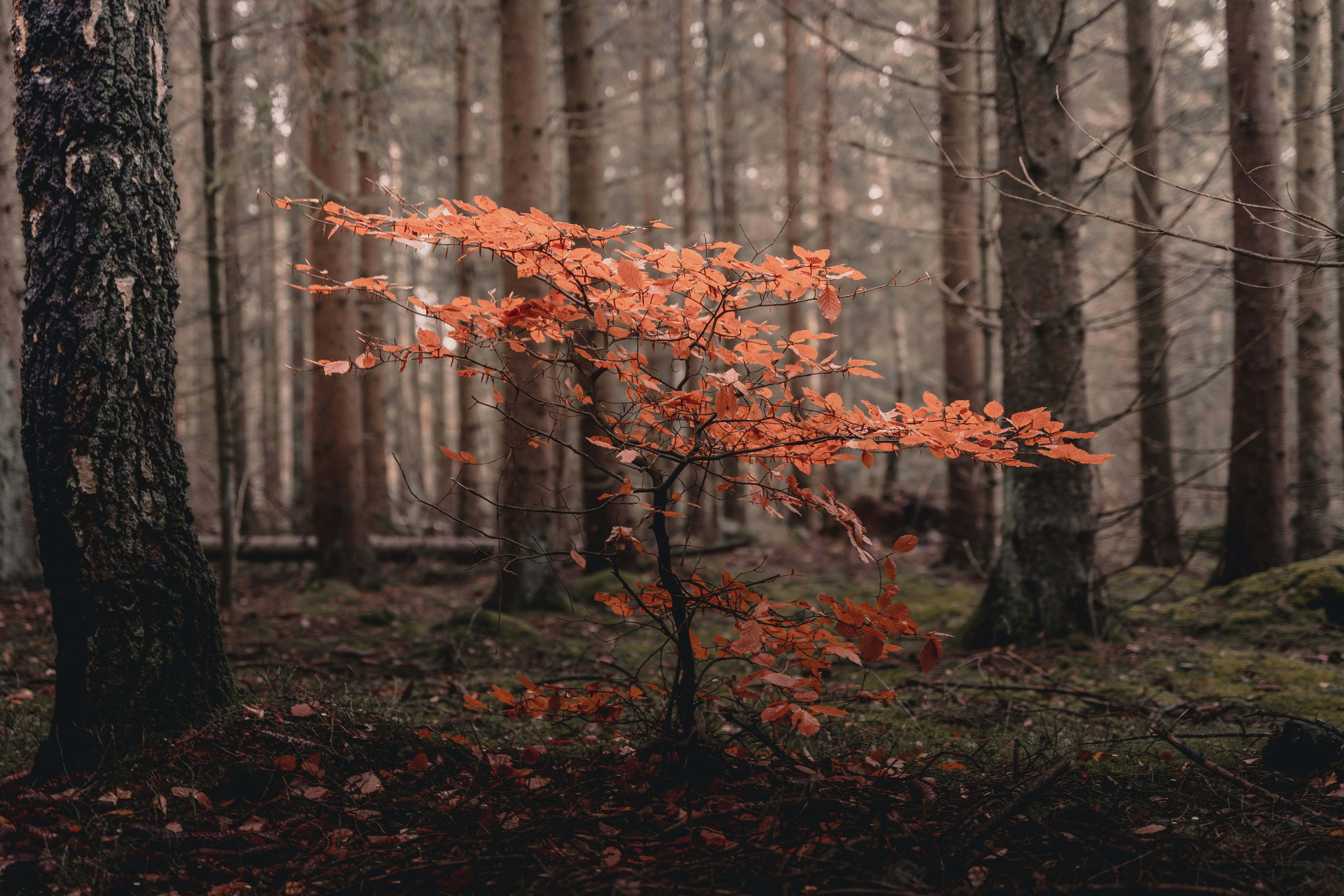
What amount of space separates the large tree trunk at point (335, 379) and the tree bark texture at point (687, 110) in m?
4.88

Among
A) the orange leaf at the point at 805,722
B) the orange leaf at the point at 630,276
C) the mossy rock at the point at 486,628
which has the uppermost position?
the orange leaf at the point at 630,276

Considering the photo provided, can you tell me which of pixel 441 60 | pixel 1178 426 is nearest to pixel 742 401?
pixel 441 60

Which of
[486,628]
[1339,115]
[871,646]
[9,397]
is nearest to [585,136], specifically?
[486,628]

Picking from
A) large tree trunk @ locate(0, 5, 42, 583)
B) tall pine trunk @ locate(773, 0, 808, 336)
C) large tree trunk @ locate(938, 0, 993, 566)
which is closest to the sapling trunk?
large tree trunk @ locate(938, 0, 993, 566)

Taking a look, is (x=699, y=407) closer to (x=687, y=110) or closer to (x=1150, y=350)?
(x=1150, y=350)

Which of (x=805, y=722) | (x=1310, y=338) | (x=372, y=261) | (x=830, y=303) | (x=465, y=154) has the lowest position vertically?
(x=805, y=722)

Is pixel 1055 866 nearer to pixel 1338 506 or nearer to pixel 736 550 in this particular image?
pixel 736 550

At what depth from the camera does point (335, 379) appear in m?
7.57

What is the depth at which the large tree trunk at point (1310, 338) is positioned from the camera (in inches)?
260

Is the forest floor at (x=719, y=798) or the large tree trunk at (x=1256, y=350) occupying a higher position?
the large tree trunk at (x=1256, y=350)

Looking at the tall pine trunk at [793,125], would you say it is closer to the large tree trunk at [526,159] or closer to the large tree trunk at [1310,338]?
the large tree trunk at [526,159]

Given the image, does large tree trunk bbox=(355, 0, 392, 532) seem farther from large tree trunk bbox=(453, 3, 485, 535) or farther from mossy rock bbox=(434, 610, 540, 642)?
mossy rock bbox=(434, 610, 540, 642)

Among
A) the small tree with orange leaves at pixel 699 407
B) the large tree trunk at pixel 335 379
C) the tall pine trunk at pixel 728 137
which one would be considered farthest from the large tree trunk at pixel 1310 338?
the large tree trunk at pixel 335 379

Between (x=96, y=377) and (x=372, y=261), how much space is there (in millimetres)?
7161
